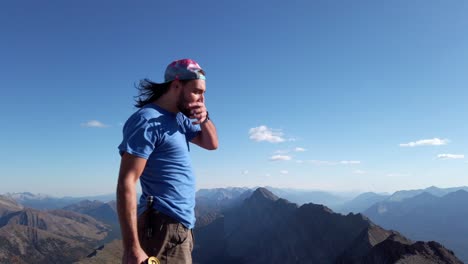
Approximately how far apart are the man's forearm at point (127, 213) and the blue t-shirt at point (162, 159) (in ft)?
1.51

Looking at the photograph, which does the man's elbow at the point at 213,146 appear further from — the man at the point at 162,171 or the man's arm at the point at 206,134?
the man at the point at 162,171

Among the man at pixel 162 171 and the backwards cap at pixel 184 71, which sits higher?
the backwards cap at pixel 184 71

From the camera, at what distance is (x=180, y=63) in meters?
5.28

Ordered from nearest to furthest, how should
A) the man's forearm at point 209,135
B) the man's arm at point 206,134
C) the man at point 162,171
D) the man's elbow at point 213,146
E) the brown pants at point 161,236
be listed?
the man at point 162,171
the brown pants at point 161,236
the man's arm at point 206,134
the man's forearm at point 209,135
the man's elbow at point 213,146

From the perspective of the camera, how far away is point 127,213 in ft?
14.0

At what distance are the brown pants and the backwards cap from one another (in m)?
1.95

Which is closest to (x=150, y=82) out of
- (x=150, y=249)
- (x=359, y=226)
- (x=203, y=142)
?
(x=203, y=142)

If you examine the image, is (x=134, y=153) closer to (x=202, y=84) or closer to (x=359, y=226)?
(x=202, y=84)

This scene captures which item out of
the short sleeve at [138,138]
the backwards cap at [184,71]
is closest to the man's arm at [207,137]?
the backwards cap at [184,71]

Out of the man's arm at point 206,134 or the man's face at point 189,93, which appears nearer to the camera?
the man's face at point 189,93

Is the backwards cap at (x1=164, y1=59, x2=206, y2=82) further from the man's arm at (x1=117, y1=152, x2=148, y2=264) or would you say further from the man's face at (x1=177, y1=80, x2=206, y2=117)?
the man's arm at (x1=117, y1=152, x2=148, y2=264)

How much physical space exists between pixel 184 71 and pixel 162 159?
1.32 metres

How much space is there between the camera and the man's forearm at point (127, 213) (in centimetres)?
423

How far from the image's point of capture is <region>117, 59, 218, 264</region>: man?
4375mm
